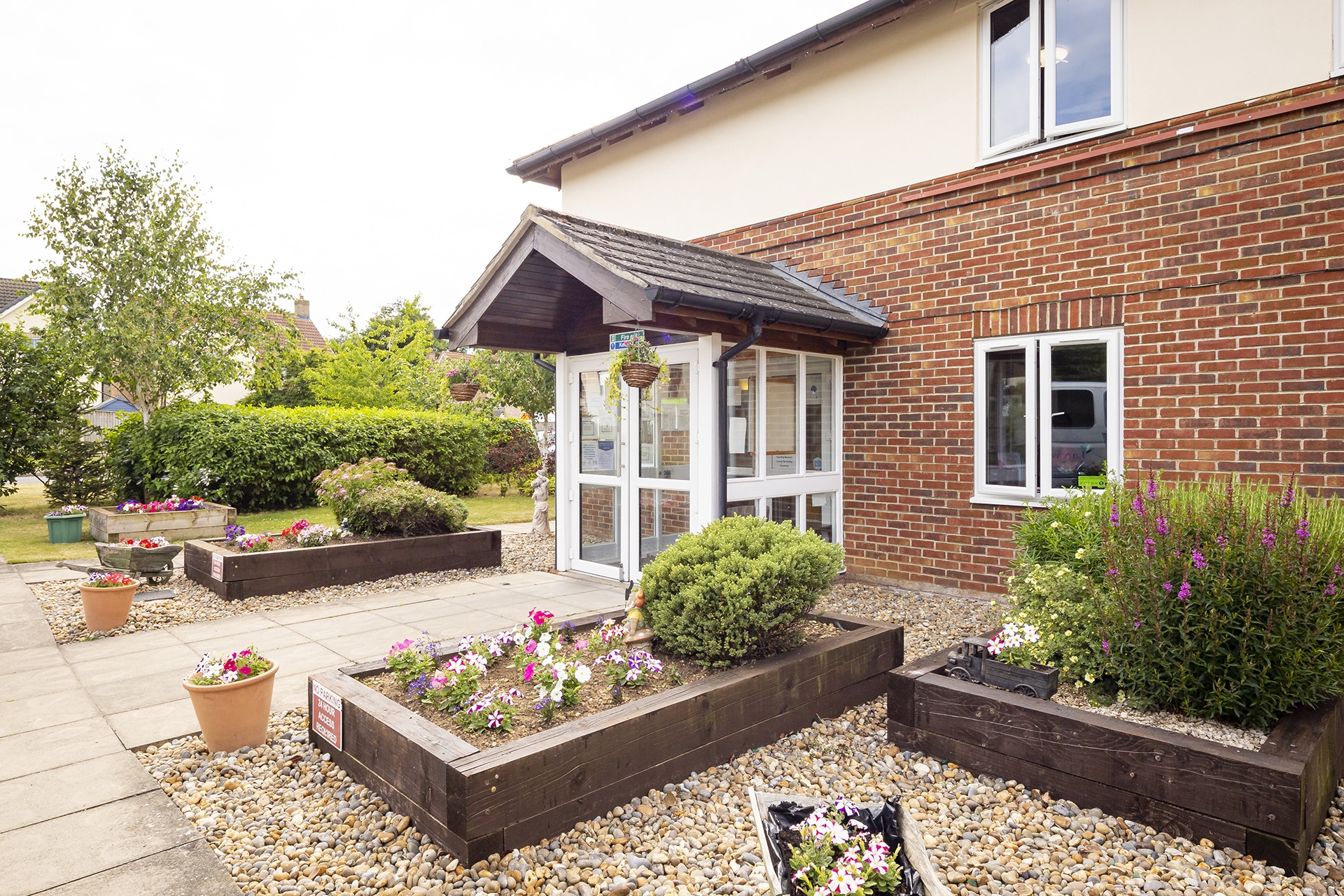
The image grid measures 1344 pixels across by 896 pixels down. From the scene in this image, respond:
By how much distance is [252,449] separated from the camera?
13.0 metres

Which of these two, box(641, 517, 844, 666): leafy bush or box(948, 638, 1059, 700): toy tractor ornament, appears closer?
box(948, 638, 1059, 700): toy tractor ornament

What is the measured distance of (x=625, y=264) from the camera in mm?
5793

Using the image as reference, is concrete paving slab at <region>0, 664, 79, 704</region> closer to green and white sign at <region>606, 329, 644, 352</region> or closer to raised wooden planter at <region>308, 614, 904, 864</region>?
raised wooden planter at <region>308, 614, 904, 864</region>

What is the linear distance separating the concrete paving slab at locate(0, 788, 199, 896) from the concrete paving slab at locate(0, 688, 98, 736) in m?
1.38

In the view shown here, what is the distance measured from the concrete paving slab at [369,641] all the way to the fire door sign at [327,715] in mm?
1607

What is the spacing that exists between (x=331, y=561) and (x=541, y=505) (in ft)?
13.2

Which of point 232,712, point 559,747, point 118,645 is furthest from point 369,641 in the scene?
point 559,747

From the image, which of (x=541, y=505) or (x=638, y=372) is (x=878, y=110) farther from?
(x=541, y=505)

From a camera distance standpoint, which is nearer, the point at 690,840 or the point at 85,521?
the point at 690,840

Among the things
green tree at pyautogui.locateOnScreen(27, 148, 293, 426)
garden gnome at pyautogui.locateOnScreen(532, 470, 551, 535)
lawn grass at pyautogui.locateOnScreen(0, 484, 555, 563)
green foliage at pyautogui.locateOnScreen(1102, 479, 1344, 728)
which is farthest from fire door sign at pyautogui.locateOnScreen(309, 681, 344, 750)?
green tree at pyautogui.locateOnScreen(27, 148, 293, 426)

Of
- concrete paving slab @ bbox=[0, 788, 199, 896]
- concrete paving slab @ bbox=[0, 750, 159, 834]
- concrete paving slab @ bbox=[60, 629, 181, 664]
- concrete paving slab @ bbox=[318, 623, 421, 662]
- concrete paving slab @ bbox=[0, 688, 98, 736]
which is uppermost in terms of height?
concrete paving slab @ bbox=[0, 788, 199, 896]

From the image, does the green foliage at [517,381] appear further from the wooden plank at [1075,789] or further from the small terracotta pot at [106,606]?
the wooden plank at [1075,789]

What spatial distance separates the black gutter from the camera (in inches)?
283

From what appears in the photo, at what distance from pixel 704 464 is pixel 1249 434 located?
4150mm
